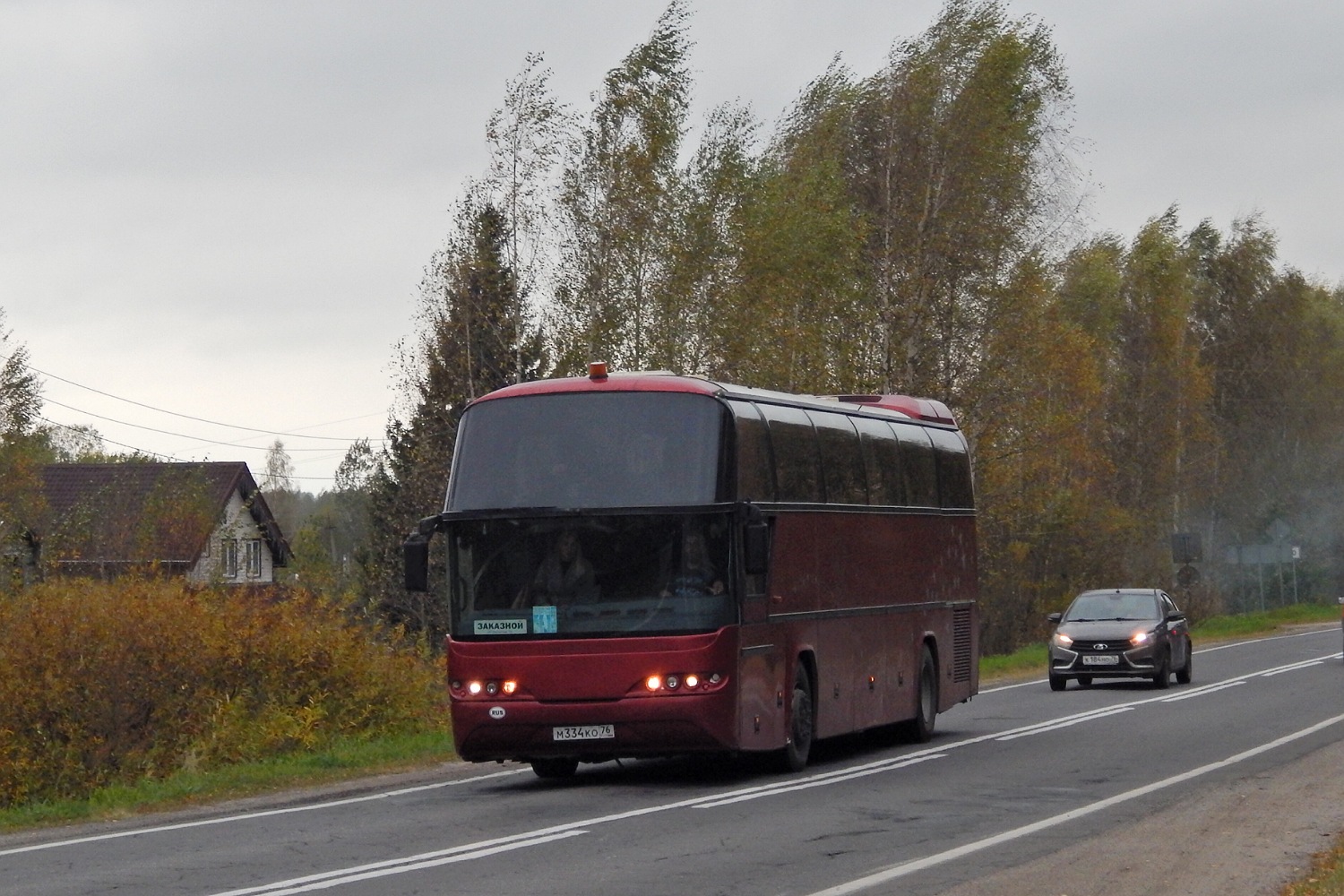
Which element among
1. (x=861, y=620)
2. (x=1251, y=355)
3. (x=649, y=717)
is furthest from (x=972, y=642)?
(x=1251, y=355)

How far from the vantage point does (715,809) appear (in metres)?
14.6

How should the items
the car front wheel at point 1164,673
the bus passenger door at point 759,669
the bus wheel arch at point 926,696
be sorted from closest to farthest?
1. the bus passenger door at point 759,669
2. the bus wheel arch at point 926,696
3. the car front wheel at point 1164,673

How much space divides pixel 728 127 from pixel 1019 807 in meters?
26.2

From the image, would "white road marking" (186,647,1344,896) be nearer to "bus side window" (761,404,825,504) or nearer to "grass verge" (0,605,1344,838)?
"grass verge" (0,605,1344,838)

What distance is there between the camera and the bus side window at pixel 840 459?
1898cm

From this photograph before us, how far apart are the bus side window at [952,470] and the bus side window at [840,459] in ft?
10.3

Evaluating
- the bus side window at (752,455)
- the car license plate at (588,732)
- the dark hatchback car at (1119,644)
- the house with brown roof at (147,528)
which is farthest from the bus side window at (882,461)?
the dark hatchback car at (1119,644)

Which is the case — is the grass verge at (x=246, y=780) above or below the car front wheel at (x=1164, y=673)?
below

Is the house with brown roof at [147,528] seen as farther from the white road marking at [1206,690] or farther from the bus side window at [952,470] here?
the white road marking at [1206,690]

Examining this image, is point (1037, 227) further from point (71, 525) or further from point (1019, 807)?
point (1019, 807)

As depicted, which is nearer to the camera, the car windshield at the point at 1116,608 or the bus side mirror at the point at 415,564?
the bus side mirror at the point at 415,564

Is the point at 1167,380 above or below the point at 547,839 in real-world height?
above

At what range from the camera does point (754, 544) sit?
1616cm

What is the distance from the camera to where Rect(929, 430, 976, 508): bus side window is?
23.0m
